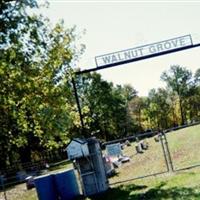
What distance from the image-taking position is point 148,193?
38.2 ft

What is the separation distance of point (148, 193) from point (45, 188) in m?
3.61

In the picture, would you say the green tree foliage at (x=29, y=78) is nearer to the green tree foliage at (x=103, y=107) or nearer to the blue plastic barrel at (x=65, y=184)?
the blue plastic barrel at (x=65, y=184)

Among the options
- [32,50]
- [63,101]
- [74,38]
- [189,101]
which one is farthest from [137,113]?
[32,50]

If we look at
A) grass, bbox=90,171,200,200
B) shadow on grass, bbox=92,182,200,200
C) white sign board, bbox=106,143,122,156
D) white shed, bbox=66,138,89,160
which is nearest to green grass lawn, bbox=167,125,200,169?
white sign board, bbox=106,143,122,156

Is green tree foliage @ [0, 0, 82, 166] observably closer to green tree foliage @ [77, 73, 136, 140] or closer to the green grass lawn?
the green grass lawn

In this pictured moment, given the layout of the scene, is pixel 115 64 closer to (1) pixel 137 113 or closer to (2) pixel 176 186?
(2) pixel 176 186

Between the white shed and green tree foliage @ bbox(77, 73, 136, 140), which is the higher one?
green tree foliage @ bbox(77, 73, 136, 140)

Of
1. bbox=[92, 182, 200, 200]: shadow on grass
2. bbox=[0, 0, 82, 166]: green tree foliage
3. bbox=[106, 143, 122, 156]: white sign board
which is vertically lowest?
bbox=[92, 182, 200, 200]: shadow on grass

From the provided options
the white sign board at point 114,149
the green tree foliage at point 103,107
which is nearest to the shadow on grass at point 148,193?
the white sign board at point 114,149

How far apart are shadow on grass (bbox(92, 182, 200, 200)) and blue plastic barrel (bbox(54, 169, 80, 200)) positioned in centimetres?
79

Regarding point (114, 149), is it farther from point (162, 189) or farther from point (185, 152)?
point (162, 189)

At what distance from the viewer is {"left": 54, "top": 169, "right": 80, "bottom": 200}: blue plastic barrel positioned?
534 inches

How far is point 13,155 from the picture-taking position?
5981 centimetres

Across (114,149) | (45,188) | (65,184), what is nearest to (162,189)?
(65,184)
